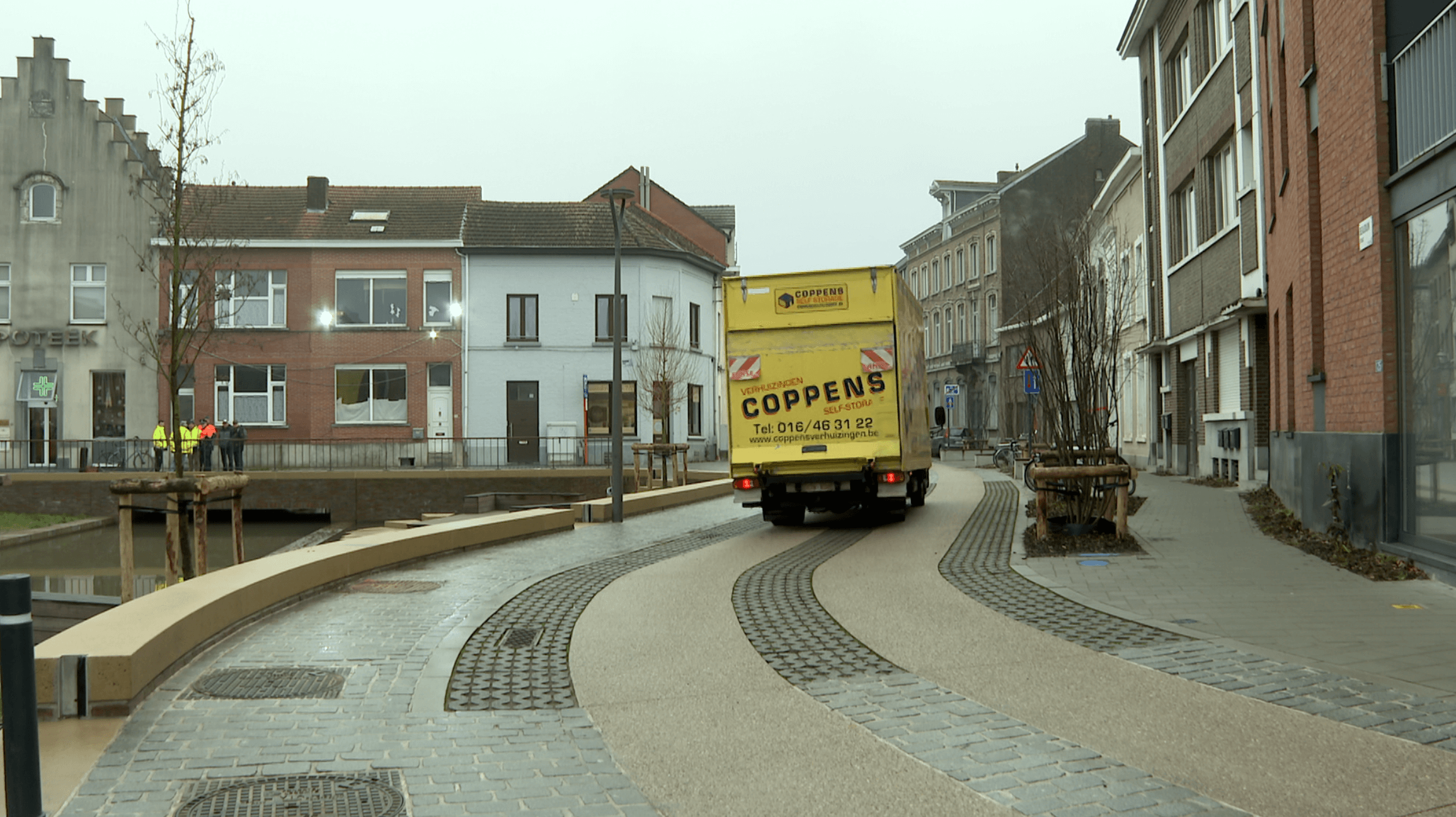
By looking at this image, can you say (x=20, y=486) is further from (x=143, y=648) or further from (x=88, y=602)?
(x=143, y=648)

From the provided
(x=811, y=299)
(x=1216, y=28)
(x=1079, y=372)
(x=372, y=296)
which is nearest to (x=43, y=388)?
(x=372, y=296)

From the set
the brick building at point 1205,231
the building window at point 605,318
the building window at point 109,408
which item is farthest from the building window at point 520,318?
the brick building at point 1205,231

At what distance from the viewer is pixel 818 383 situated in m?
16.1

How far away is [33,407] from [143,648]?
3764 centimetres

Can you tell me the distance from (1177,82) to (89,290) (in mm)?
33097

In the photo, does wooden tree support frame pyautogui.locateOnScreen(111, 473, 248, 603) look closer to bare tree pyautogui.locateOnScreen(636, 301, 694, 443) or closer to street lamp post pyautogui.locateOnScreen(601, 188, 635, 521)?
street lamp post pyautogui.locateOnScreen(601, 188, 635, 521)

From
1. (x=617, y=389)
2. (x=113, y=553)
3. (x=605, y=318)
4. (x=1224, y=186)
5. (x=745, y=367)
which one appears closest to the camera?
(x=745, y=367)

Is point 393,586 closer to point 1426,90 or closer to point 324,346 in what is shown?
point 1426,90

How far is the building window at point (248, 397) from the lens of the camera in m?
38.8

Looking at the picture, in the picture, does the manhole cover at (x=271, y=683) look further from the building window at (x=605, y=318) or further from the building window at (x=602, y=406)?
the building window at (x=605, y=318)

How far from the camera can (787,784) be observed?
14.9 ft

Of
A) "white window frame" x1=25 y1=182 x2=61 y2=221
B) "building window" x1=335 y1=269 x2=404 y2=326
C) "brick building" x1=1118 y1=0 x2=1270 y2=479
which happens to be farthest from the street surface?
"white window frame" x1=25 y1=182 x2=61 y2=221

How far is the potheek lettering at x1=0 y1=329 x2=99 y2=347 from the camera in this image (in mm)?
38031

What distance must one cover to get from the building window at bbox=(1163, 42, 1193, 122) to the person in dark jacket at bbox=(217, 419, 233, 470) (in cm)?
2521
